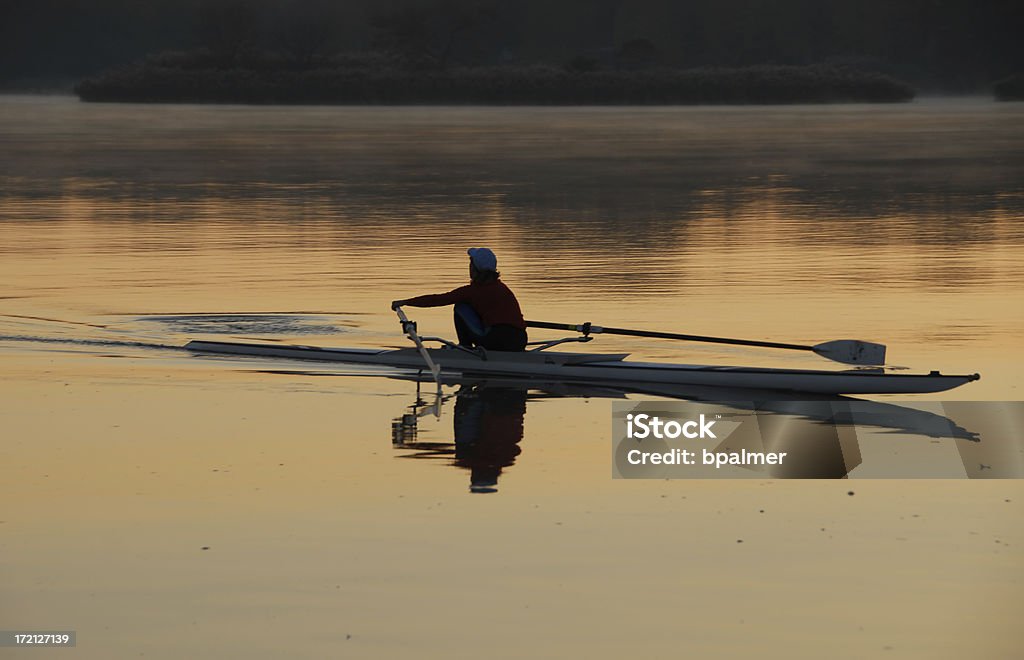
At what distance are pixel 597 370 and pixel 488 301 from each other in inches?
62.0

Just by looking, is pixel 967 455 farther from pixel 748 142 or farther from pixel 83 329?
pixel 748 142

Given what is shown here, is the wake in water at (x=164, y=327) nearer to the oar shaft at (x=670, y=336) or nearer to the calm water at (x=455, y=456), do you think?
the calm water at (x=455, y=456)

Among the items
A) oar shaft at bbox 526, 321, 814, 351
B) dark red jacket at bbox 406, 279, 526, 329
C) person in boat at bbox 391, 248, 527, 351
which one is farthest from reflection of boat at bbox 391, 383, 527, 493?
oar shaft at bbox 526, 321, 814, 351

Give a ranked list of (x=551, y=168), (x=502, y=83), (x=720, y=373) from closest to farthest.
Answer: (x=720, y=373)
(x=551, y=168)
(x=502, y=83)

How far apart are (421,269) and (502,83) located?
160 metres

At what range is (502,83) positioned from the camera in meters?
193

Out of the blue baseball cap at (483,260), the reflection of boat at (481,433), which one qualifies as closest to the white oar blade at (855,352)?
the reflection of boat at (481,433)

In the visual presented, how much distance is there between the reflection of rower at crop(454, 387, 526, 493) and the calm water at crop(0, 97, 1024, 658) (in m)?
0.08

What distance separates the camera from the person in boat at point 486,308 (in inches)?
863

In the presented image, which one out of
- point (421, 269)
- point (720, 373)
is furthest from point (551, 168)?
point (720, 373)

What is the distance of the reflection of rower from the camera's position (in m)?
16.9

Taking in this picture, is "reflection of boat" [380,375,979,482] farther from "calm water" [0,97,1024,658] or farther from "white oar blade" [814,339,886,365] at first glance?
"white oar blade" [814,339,886,365]

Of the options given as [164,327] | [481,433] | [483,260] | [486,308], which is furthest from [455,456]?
[164,327]

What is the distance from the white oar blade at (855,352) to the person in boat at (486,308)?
3.50 metres
